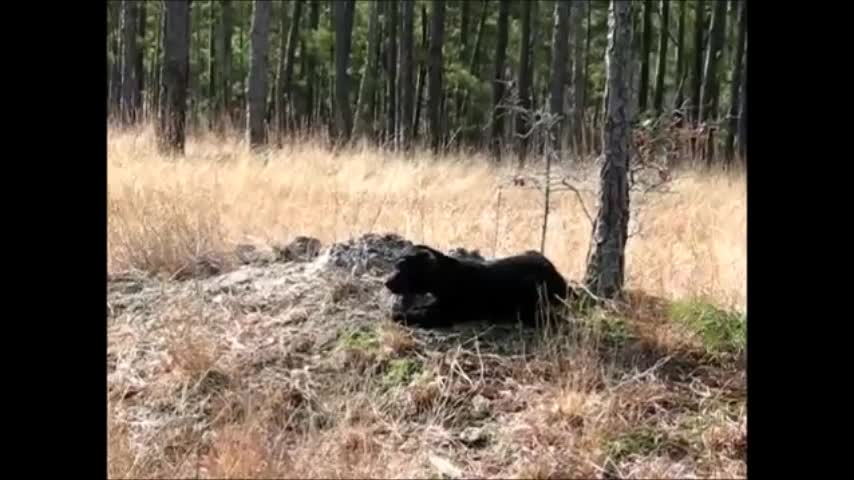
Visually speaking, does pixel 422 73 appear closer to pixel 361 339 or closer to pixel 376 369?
pixel 361 339

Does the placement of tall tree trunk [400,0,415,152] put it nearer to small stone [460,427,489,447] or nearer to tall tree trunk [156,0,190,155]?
tall tree trunk [156,0,190,155]

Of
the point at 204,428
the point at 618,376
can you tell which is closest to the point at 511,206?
the point at 618,376

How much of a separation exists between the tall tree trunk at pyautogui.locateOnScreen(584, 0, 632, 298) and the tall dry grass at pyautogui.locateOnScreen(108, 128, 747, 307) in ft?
1.16

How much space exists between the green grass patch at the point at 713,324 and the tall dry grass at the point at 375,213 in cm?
27

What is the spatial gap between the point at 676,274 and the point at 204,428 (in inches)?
104

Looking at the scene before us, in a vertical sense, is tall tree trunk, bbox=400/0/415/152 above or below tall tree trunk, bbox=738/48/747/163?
above

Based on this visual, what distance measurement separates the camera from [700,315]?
4.08 metres

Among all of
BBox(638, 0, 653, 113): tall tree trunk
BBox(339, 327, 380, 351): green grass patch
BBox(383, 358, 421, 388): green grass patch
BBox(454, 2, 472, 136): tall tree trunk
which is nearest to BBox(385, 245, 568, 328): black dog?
BBox(339, 327, 380, 351): green grass patch

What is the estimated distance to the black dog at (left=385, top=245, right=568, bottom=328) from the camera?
396 cm

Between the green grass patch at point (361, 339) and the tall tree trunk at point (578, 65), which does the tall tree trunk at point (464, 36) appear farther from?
Result: the green grass patch at point (361, 339)

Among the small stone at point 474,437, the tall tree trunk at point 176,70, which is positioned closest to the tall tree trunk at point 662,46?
the tall tree trunk at point 176,70
